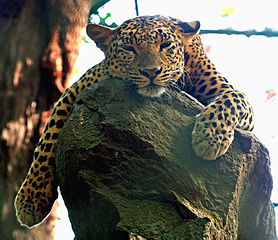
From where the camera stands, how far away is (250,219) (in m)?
4.72

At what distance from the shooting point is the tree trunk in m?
7.20

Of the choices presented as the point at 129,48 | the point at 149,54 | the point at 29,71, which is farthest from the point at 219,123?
the point at 29,71

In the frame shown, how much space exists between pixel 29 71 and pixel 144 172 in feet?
12.8

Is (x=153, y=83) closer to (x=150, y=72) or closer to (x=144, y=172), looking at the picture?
(x=150, y=72)

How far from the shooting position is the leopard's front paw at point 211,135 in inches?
165

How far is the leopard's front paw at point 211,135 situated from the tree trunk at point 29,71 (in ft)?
11.8

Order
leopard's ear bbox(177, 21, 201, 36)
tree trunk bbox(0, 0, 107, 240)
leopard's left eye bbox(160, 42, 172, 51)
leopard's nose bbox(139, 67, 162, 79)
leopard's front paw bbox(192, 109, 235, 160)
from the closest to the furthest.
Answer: leopard's front paw bbox(192, 109, 235, 160), leopard's nose bbox(139, 67, 162, 79), leopard's left eye bbox(160, 42, 172, 51), leopard's ear bbox(177, 21, 201, 36), tree trunk bbox(0, 0, 107, 240)

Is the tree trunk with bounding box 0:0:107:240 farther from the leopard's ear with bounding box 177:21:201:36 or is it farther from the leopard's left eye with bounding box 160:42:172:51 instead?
the leopard's left eye with bounding box 160:42:172:51

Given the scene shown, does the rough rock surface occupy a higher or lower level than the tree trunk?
higher

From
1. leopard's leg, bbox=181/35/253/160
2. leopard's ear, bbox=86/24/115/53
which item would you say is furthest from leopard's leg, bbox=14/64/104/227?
leopard's leg, bbox=181/35/253/160

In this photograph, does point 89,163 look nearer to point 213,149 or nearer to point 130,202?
point 130,202

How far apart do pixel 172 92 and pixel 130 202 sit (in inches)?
48.1

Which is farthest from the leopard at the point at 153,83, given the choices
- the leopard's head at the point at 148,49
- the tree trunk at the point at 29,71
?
the tree trunk at the point at 29,71

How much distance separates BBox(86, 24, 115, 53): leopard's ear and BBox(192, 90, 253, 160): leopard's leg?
1536mm
